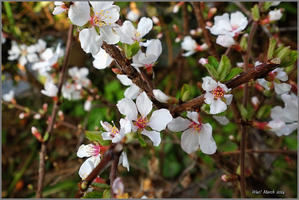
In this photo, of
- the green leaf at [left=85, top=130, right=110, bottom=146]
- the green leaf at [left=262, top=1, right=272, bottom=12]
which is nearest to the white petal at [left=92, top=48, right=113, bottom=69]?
the green leaf at [left=85, top=130, right=110, bottom=146]

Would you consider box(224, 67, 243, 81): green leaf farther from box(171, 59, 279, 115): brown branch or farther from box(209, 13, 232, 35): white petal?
box(209, 13, 232, 35): white petal

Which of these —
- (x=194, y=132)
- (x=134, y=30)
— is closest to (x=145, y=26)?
(x=134, y=30)

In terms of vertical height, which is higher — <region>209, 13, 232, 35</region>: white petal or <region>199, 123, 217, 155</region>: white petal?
<region>209, 13, 232, 35</region>: white petal

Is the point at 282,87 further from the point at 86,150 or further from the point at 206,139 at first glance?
the point at 86,150

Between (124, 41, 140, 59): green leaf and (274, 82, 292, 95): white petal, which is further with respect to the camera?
(274, 82, 292, 95): white petal

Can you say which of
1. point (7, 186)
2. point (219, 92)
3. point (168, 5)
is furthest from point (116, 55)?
point (7, 186)

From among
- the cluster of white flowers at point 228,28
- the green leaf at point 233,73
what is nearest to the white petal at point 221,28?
the cluster of white flowers at point 228,28

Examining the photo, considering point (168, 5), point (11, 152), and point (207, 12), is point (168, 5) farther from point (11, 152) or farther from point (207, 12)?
point (11, 152)

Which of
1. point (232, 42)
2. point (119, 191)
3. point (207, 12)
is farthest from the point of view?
point (207, 12)
